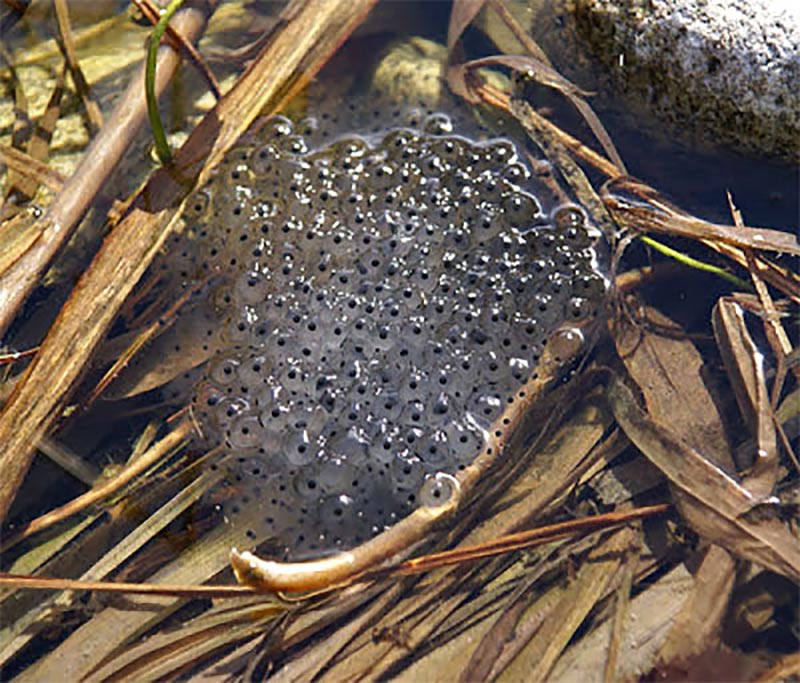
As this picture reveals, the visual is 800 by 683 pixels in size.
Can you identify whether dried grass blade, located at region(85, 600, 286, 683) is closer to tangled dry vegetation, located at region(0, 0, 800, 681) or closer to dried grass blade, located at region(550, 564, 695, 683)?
tangled dry vegetation, located at region(0, 0, 800, 681)

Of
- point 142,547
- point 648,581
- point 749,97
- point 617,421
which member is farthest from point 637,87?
point 142,547

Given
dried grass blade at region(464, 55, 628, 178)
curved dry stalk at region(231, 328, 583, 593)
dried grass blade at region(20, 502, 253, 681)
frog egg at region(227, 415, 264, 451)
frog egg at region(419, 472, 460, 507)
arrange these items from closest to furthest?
curved dry stalk at region(231, 328, 583, 593) < dried grass blade at region(20, 502, 253, 681) < frog egg at region(419, 472, 460, 507) < frog egg at region(227, 415, 264, 451) < dried grass blade at region(464, 55, 628, 178)

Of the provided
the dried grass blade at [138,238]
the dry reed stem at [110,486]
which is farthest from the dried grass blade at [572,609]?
the dried grass blade at [138,238]

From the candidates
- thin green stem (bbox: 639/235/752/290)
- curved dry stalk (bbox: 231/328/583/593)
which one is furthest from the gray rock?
curved dry stalk (bbox: 231/328/583/593)

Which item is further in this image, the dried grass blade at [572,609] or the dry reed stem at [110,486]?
the dry reed stem at [110,486]

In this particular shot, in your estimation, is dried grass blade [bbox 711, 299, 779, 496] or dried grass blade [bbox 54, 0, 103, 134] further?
dried grass blade [bbox 54, 0, 103, 134]

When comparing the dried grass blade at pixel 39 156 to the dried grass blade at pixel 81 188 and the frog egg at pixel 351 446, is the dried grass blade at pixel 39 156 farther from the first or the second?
the frog egg at pixel 351 446

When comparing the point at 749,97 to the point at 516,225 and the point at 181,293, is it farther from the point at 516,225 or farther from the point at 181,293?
the point at 181,293
